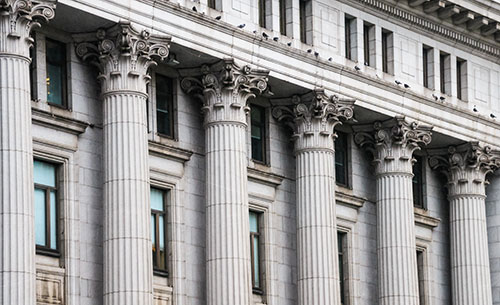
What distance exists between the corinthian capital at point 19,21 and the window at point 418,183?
927 inches

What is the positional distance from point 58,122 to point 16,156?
402 centimetres

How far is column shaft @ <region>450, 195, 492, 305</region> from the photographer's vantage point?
7969 centimetres

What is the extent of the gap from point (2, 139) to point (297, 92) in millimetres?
16545

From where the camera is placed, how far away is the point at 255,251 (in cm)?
7025

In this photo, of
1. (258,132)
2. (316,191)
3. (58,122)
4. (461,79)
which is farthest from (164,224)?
(461,79)

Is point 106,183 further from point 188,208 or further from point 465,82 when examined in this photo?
point 465,82

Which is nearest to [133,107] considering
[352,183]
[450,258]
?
[352,183]

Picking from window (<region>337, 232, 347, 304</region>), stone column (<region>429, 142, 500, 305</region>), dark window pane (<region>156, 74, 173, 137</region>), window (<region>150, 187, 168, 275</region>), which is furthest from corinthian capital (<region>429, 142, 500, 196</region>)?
window (<region>150, 187, 168, 275</region>)

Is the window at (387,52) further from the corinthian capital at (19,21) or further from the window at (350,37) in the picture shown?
the corinthian capital at (19,21)

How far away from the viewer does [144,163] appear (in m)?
63.8

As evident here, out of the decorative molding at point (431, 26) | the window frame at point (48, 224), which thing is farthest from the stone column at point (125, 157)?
the decorative molding at point (431, 26)

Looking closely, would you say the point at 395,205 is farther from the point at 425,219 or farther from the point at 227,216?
the point at 227,216

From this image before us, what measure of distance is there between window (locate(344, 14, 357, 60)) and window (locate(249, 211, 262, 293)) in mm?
8329

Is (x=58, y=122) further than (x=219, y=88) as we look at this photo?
No
